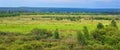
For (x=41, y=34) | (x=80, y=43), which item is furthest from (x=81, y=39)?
(x=41, y=34)

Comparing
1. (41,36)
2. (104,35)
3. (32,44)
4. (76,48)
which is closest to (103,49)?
(76,48)

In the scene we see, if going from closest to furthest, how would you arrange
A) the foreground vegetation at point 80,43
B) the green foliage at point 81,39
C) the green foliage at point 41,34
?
the foreground vegetation at point 80,43 → the green foliage at point 81,39 → the green foliage at point 41,34

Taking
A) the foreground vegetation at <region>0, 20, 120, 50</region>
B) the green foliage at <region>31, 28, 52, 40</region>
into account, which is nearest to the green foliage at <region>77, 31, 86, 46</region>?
the foreground vegetation at <region>0, 20, 120, 50</region>

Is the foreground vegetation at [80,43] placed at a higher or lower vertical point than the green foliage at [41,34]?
higher

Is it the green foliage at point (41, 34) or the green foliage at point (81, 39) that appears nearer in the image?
the green foliage at point (81, 39)

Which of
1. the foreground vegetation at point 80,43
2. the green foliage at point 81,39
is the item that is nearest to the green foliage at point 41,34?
the foreground vegetation at point 80,43

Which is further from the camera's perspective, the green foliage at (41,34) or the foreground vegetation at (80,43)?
the green foliage at (41,34)

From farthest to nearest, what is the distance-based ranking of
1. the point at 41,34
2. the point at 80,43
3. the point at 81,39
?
the point at 41,34
the point at 81,39
the point at 80,43

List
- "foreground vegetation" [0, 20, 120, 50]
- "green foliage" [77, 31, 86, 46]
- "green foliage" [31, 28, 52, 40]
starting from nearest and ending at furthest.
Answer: "foreground vegetation" [0, 20, 120, 50], "green foliage" [77, 31, 86, 46], "green foliage" [31, 28, 52, 40]

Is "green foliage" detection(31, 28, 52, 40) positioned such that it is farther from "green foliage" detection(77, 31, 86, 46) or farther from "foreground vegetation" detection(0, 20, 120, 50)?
"green foliage" detection(77, 31, 86, 46)

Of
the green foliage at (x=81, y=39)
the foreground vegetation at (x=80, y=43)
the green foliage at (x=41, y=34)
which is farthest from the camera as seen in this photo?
the green foliage at (x=41, y=34)

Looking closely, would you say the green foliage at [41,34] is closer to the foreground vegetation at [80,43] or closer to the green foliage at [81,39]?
the foreground vegetation at [80,43]

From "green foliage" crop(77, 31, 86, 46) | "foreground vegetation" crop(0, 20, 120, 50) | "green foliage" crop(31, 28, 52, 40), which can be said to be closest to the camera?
"foreground vegetation" crop(0, 20, 120, 50)

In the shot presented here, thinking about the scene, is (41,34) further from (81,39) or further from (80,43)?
(80,43)
